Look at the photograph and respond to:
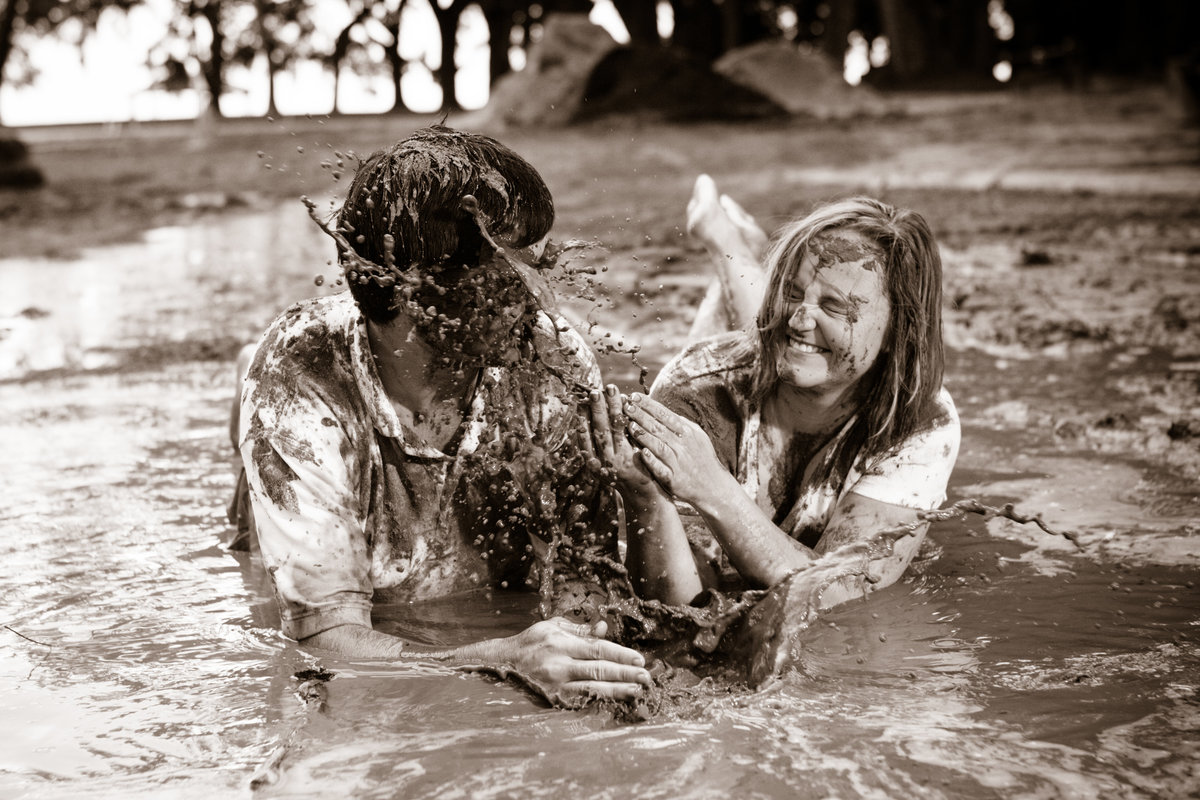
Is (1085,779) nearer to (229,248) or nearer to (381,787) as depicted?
(381,787)

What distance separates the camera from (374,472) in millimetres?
3312

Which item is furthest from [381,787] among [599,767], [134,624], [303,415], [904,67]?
[904,67]

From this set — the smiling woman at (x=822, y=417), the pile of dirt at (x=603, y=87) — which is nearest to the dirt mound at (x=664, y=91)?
the pile of dirt at (x=603, y=87)

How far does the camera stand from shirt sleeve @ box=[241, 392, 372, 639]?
122 inches

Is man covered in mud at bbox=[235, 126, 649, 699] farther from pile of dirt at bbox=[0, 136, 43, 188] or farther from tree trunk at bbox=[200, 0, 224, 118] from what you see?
tree trunk at bbox=[200, 0, 224, 118]

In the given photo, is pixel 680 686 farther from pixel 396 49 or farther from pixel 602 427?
pixel 396 49

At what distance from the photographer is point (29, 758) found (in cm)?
291

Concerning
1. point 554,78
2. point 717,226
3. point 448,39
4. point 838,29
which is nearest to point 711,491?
point 717,226

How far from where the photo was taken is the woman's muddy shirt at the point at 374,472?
312cm

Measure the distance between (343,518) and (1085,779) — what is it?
1718 mm

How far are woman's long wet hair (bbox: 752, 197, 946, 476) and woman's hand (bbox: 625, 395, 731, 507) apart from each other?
578 mm

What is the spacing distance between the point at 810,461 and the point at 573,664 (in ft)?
3.90

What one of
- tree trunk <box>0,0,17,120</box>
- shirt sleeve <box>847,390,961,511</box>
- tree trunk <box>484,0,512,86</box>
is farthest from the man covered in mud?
tree trunk <box>484,0,512,86</box>

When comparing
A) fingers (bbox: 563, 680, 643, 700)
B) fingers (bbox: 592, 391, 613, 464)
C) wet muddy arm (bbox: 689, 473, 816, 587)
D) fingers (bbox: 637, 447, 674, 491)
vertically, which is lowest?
fingers (bbox: 563, 680, 643, 700)
